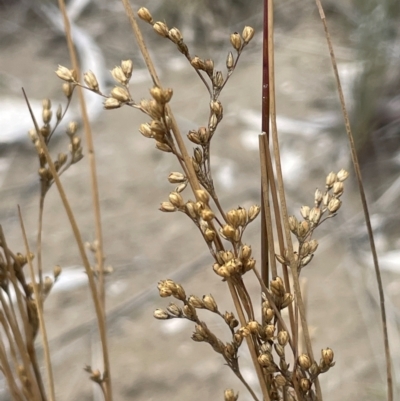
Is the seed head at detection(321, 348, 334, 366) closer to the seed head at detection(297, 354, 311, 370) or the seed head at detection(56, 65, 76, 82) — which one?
the seed head at detection(297, 354, 311, 370)

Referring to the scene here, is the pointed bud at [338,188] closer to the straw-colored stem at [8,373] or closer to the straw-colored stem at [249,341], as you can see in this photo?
the straw-colored stem at [249,341]

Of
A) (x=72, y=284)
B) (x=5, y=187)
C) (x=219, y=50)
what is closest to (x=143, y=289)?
(x=72, y=284)

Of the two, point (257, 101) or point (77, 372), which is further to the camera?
point (257, 101)

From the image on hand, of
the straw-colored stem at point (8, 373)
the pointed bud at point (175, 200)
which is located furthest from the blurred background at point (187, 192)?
the pointed bud at point (175, 200)

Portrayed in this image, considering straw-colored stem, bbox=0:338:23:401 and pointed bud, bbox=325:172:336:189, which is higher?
pointed bud, bbox=325:172:336:189

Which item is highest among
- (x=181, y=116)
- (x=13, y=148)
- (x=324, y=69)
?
(x=324, y=69)

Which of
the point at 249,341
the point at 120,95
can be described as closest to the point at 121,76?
the point at 120,95

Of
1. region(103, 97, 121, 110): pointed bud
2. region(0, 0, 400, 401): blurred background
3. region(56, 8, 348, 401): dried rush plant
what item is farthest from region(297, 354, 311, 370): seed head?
region(0, 0, 400, 401): blurred background

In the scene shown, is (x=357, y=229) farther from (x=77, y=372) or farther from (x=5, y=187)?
(x=5, y=187)
